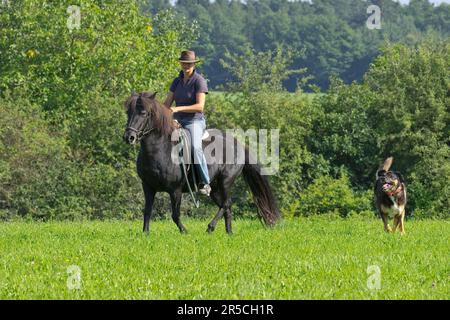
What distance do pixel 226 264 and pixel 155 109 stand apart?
4.27 metres

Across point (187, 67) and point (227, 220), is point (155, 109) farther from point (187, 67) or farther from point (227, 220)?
point (227, 220)

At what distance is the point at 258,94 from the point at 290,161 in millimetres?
3115

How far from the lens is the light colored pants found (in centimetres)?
1594

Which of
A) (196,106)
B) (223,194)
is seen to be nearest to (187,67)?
(196,106)

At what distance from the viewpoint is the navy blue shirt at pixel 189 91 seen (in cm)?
1575

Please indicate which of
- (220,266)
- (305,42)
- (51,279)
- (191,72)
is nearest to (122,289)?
(51,279)

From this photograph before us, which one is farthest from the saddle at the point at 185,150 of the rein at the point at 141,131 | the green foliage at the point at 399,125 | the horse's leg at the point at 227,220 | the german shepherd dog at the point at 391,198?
the green foliage at the point at 399,125

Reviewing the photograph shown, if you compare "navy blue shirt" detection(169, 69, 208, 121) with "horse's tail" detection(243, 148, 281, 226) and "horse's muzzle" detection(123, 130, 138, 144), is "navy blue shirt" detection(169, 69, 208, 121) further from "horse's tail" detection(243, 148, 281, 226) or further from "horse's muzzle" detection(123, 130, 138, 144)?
"horse's tail" detection(243, 148, 281, 226)

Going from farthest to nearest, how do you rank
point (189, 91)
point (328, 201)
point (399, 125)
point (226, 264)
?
1. point (399, 125)
2. point (328, 201)
3. point (189, 91)
4. point (226, 264)

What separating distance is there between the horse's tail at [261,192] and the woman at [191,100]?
6.77ft

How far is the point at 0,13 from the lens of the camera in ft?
129

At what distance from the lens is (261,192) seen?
18188 millimetres

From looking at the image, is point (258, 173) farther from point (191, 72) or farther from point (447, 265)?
point (447, 265)

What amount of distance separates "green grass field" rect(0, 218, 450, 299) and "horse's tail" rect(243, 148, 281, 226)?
123 centimetres
